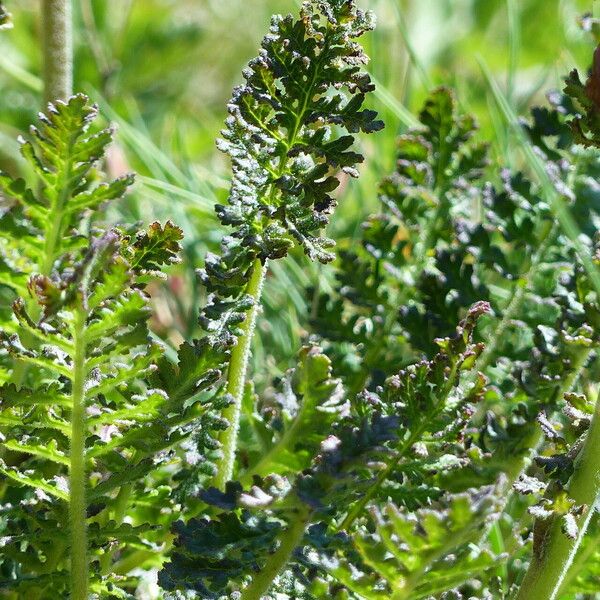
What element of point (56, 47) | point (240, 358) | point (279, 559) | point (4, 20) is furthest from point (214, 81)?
point (279, 559)

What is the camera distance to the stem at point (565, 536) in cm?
57

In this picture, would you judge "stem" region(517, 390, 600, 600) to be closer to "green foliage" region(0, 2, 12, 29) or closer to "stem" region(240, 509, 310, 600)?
"stem" region(240, 509, 310, 600)

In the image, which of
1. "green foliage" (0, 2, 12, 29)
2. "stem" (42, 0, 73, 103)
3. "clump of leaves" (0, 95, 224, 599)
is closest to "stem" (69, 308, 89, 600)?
"clump of leaves" (0, 95, 224, 599)

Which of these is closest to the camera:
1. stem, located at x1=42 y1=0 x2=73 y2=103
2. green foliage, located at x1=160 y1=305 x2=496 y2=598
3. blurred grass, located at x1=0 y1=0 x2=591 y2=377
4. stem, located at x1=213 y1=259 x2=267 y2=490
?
green foliage, located at x1=160 y1=305 x2=496 y2=598

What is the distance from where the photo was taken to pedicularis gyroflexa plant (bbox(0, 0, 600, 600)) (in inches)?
20.2

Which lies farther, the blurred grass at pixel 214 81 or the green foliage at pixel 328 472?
the blurred grass at pixel 214 81

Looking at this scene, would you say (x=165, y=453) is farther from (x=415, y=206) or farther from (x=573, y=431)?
(x=415, y=206)

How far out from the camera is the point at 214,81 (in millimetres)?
2727

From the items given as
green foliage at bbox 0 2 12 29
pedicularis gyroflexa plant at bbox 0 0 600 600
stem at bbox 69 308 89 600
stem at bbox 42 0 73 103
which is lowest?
stem at bbox 69 308 89 600

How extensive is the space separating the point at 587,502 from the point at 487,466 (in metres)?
0.12

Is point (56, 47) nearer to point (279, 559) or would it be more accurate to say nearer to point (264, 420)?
point (264, 420)

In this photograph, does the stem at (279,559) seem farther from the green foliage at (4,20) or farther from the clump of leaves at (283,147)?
the green foliage at (4,20)

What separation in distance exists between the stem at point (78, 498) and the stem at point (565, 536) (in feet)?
0.85

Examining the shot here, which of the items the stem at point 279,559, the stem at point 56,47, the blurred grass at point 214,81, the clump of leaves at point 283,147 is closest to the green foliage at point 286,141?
the clump of leaves at point 283,147
